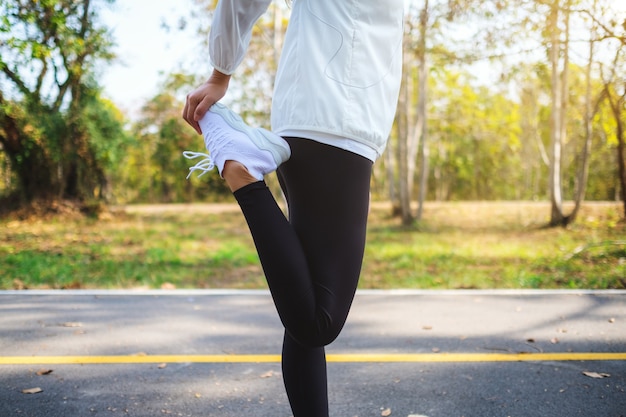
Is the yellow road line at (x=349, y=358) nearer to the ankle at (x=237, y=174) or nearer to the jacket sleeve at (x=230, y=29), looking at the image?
the ankle at (x=237, y=174)

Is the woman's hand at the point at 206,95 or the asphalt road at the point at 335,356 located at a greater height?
the woman's hand at the point at 206,95

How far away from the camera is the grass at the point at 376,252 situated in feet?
21.1

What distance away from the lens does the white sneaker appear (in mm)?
1447

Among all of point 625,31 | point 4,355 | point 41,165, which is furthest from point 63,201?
point 625,31

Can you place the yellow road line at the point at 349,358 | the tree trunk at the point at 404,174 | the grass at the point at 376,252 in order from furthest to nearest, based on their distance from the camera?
the tree trunk at the point at 404,174, the grass at the point at 376,252, the yellow road line at the point at 349,358

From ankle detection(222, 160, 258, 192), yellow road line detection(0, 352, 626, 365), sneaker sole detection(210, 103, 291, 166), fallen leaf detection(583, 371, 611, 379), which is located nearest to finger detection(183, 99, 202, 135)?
sneaker sole detection(210, 103, 291, 166)

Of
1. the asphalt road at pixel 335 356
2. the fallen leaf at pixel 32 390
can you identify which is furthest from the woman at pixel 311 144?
the fallen leaf at pixel 32 390

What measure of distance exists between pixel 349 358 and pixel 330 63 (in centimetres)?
214

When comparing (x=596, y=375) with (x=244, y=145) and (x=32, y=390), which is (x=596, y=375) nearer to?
(x=244, y=145)

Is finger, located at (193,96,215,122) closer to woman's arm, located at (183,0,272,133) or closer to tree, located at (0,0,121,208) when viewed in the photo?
woman's arm, located at (183,0,272,133)

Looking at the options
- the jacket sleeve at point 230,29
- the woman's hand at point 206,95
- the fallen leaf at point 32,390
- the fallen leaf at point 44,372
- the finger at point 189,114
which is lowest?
the fallen leaf at point 32,390

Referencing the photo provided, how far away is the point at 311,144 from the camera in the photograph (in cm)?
150

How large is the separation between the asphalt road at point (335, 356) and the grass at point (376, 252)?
1605 mm

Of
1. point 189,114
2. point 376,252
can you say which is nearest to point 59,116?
point 376,252
